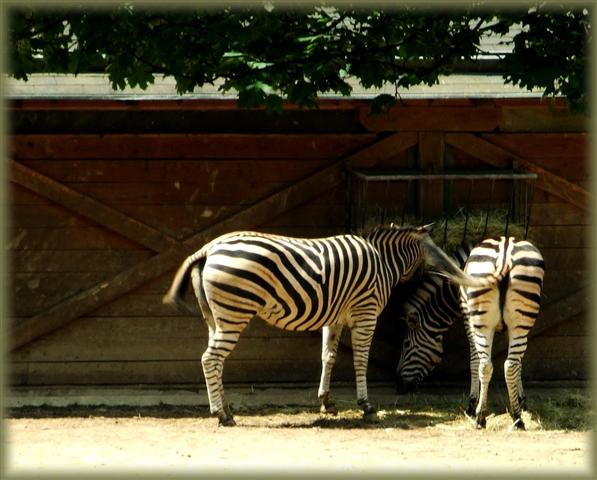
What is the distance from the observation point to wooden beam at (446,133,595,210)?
1115 centimetres

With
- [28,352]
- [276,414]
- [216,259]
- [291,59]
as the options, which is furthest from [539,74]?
[28,352]

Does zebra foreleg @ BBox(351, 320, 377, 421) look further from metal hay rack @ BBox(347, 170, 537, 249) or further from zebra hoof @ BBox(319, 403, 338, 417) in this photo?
metal hay rack @ BBox(347, 170, 537, 249)

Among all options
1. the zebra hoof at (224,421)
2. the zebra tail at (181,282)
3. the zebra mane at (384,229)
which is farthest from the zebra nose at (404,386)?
the zebra tail at (181,282)

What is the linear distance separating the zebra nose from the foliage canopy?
3061 millimetres

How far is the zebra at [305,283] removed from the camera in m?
9.57

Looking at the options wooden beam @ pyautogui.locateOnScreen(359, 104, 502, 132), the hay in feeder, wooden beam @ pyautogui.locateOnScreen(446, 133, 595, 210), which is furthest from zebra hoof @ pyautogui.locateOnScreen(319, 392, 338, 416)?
wooden beam @ pyautogui.locateOnScreen(446, 133, 595, 210)

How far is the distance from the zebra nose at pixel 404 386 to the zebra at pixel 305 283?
808 mm

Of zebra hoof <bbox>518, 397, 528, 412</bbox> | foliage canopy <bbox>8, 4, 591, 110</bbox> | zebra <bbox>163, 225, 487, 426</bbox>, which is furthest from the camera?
zebra hoof <bbox>518, 397, 528, 412</bbox>

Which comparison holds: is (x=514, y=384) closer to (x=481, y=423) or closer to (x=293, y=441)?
(x=481, y=423)

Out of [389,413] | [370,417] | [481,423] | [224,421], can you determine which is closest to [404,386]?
[389,413]

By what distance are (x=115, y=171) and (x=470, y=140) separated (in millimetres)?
3600

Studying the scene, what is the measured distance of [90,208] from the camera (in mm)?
10852

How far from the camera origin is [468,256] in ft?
35.4

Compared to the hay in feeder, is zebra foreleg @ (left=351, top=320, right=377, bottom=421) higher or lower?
lower
